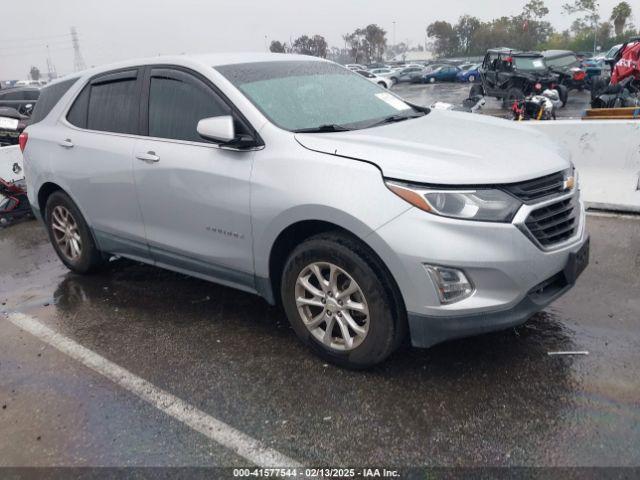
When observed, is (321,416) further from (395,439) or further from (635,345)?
(635,345)

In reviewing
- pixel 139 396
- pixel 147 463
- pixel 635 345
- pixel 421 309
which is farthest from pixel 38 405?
pixel 635 345

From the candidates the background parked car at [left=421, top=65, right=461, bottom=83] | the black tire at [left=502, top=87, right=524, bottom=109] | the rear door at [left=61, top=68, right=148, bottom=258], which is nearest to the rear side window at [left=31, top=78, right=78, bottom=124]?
the rear door at [left=61, top=68, right=148, bottom=258]

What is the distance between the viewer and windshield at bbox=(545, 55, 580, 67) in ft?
68.8

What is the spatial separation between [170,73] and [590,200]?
453 cm

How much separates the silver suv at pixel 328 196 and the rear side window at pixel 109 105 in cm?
2

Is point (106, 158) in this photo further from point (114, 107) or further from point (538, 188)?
point (538, 188)

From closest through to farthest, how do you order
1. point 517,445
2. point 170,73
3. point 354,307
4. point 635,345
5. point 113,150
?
1. point 517,445
2. point 354,307
3. point 635,345
4. point 170,73
5. point 113,150

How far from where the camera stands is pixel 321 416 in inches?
117

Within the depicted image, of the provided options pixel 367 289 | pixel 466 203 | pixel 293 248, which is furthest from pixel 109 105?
pixel 466 203

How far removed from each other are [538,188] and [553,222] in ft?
0.66

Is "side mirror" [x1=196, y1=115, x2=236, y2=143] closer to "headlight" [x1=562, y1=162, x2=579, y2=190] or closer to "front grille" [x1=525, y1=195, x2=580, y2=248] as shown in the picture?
"front grille" [x1=525, y1=195, x2=580, y2=248]

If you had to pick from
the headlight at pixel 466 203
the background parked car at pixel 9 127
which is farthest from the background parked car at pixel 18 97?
the headlight at pixel 466 203

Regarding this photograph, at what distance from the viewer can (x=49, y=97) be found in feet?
16.9

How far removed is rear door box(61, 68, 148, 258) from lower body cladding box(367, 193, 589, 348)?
2.23m
